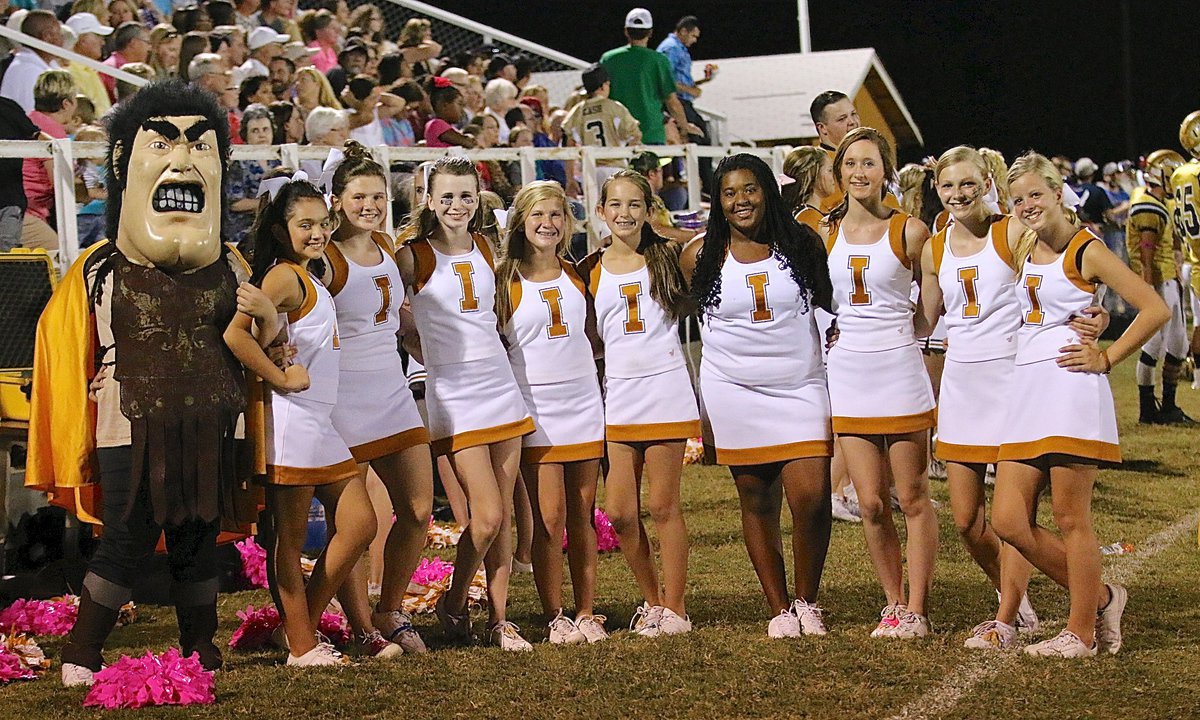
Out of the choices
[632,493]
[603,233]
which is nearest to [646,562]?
[632,493]

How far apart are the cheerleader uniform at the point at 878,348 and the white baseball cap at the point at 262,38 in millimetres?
6930

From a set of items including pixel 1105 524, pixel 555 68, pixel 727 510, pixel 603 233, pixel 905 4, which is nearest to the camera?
pixel 1105 524

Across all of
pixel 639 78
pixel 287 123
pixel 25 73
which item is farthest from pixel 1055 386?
pixel 639 78

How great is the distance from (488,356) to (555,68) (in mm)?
13390

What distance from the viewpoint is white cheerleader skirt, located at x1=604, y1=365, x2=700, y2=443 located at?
5.58 meters

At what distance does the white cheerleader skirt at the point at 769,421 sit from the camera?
546 cm

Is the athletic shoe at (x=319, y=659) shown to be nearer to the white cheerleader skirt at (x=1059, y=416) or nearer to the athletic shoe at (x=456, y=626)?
the athletic shoe at (x=456, y=626)

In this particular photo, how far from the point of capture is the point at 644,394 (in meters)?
5.60

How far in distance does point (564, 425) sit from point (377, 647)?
3.24 feet

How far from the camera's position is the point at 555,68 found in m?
18.5

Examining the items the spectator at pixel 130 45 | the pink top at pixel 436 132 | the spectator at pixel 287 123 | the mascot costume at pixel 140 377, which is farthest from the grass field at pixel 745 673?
the spectator at pixel 130 45

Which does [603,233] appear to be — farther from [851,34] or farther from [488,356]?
[851,34]

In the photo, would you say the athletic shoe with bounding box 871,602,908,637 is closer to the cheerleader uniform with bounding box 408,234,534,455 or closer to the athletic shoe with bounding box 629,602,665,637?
the athletic shoe with bounding box 629,602,665,637

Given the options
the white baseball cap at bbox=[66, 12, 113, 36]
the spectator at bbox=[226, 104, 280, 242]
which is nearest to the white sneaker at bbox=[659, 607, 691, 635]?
the spectator at bbox=[226, 104, 280, 242]
